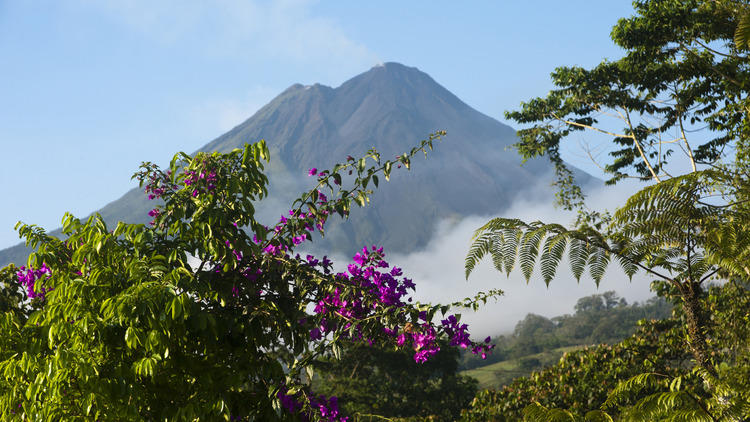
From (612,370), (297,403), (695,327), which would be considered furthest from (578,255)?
(612,370)

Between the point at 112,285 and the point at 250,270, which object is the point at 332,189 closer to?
the point at 250,270

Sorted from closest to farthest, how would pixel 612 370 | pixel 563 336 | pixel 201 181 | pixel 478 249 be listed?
pixel 201 181
pixel 478 249
pixel 612 370
pixel 563 336

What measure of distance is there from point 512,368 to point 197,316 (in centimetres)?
6662

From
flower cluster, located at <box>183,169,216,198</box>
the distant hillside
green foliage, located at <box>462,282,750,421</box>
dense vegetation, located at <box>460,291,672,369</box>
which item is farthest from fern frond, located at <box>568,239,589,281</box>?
dense vegetation, located at <box>460,291,672,369</box>

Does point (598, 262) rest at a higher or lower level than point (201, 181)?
lower

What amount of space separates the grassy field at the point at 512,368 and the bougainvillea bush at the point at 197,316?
55563 millimetres

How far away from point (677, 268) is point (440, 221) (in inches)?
7387

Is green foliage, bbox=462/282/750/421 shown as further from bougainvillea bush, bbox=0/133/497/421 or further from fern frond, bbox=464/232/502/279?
bougainvillea bush, bbox=0/133/497/421

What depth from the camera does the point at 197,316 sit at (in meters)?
2.65

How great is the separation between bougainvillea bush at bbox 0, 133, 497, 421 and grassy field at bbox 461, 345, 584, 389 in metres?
55.6

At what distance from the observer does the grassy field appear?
5997 centimetres

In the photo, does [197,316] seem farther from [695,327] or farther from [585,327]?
[585,327]

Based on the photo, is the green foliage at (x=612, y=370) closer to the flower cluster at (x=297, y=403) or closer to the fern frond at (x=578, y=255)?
the fern frond at (x=578, y=255)

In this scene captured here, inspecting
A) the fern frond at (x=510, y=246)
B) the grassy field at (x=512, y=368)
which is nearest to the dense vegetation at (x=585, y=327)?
the grassy field at (x=512, y=368)
